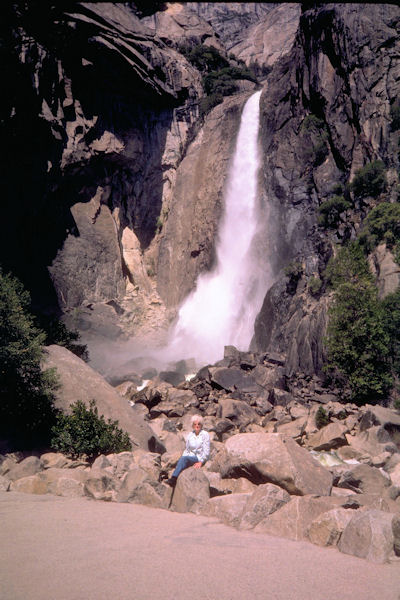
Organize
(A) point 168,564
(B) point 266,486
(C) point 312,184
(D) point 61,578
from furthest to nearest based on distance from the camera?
(C) point 312,184
(B) point 266,486
(A) point 168,564
(D) point 61,578

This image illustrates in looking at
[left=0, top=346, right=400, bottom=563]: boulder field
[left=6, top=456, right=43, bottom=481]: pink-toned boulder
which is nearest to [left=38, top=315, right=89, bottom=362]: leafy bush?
[left=0, top=346, right=400, bottom=563]: boulder field

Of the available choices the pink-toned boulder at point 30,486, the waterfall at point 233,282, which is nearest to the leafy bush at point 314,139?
the waterfall at point 233,282

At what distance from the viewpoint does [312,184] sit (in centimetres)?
3098

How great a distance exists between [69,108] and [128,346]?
19167mm

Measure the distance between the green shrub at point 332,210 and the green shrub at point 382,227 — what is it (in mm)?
3732

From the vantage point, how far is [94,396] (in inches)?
485

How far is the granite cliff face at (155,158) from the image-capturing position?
997 inches

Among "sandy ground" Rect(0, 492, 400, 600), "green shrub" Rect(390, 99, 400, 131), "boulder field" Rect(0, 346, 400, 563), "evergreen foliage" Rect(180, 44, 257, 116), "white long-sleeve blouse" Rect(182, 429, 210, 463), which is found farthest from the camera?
"evergreen foliage" Rect(180, 44, 257, 116)

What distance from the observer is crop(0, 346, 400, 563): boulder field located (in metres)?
4.39

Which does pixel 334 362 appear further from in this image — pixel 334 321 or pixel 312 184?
pixel 312 184

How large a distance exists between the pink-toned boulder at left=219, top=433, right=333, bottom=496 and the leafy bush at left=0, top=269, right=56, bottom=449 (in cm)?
602

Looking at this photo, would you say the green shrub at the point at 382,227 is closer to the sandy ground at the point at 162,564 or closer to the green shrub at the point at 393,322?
the green shrub at the point at 393,322

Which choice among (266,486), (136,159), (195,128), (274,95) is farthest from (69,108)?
(266,486)

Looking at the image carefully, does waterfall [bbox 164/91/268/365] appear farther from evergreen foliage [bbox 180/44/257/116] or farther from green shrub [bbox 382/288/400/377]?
green shrub [bbox 382/288/400/377]
